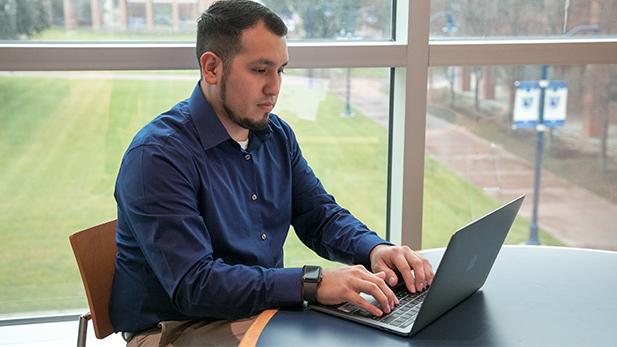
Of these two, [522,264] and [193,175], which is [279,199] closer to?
[193,175]

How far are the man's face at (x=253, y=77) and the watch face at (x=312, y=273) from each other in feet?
1.52

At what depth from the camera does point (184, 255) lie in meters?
1.71

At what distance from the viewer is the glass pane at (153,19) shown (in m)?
2.76

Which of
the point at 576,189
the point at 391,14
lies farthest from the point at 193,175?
the point at 576,189

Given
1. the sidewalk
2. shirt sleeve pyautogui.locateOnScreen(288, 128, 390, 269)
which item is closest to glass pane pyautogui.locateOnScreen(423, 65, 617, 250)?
the sidewalk

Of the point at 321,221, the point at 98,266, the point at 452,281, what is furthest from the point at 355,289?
the point at 98,266

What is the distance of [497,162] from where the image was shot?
334 cm

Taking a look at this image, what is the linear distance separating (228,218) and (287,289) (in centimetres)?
34

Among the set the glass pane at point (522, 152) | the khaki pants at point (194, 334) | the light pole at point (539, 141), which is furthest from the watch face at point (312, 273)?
the light pole at point (539, 141)

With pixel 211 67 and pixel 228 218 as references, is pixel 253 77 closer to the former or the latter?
pixel 211 67

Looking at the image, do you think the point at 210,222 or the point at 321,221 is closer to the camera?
the point at 210,222

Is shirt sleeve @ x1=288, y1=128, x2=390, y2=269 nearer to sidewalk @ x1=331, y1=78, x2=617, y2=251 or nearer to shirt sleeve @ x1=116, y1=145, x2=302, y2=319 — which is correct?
shirt sleeve @ x1=116, y1=145, x2=302, y2=319

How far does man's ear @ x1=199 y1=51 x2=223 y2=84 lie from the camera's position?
2.00 meters

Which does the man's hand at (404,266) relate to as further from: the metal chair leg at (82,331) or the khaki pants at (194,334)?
the metal chair leg at (82,331)
